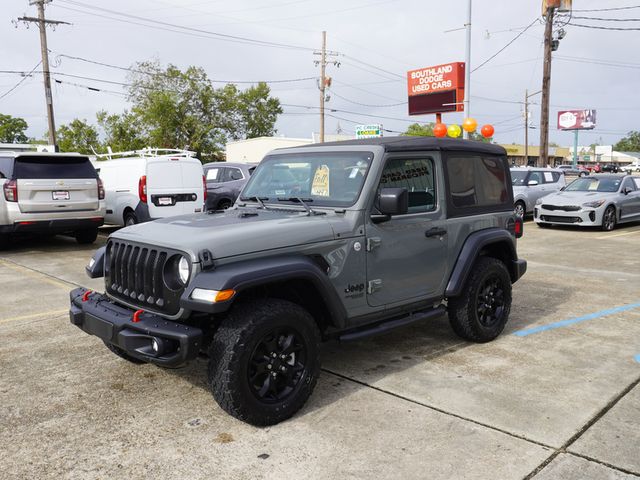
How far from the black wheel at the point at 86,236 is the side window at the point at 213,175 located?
4.48 metres

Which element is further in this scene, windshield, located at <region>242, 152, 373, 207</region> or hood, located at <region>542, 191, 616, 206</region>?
hood, located at <region>542, 191, 616, 206</region>

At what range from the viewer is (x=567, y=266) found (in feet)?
29.5

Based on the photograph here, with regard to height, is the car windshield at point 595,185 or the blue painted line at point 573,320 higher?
the car windshield at point 595,185

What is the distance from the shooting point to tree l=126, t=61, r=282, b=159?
5072cm

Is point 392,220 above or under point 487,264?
above

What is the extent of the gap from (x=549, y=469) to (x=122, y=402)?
2704 mm

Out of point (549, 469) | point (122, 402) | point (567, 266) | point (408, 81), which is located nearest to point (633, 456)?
point (549, 469)

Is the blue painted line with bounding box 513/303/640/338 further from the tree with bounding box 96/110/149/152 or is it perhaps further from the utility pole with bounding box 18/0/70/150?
the tree with bounding box 96/110/149/152

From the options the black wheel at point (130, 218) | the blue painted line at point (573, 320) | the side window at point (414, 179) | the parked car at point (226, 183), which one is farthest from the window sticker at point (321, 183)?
the parked car at point (226, 183)

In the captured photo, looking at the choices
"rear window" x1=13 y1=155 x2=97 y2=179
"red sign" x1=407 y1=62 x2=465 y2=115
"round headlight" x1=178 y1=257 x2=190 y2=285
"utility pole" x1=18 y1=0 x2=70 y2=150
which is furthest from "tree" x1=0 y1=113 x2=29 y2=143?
"round headlight" x1=178 y1=257 x2=190 y2=285

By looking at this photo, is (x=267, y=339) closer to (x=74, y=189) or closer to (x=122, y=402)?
(x=122, y=402)

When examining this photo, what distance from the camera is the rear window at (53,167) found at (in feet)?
32.5

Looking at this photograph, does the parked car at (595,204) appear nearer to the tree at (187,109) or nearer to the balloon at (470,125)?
the balloon at (470,125)

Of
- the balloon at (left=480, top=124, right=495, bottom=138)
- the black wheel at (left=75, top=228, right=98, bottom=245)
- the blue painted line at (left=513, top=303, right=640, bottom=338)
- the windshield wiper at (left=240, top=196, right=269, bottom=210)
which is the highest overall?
the balloon at (left=480, top=124, right=495, bottom=138)
